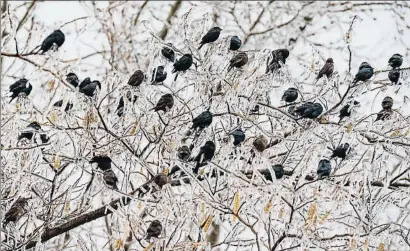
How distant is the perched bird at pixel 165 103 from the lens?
3688mm

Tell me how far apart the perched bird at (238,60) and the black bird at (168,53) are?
30 centimetres

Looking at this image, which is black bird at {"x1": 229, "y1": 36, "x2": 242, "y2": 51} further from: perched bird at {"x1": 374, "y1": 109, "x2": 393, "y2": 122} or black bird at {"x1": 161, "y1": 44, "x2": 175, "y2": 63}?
perched bird at {"x1": 374, "y1": 109, "x2": 393, "y2": 122}

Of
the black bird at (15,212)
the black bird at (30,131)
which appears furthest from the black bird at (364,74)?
the black bird at (15,212)

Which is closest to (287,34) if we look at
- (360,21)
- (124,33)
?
(124,33)

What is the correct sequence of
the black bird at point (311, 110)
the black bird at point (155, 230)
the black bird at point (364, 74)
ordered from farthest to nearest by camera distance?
1. the black bird at point (364, 74)
2. the black bird at point (311, 110)
3. the black bird at point (155, 230)

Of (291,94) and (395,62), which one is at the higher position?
(395,62)

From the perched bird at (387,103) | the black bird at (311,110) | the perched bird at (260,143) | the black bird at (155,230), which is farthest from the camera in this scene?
the perched bird at (387,103)

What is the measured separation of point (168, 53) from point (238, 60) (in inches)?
14.5

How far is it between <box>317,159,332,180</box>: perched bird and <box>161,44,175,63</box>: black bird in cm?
96

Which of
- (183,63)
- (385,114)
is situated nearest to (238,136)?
(183,63)

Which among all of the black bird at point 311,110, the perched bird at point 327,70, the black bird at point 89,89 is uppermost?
the perched bird at point 327,70

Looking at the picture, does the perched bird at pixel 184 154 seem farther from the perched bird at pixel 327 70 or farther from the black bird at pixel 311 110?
the perched bird at pixel 327 70

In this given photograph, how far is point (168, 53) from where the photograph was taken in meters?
3.88

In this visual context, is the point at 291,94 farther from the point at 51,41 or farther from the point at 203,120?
the point at 51,41
